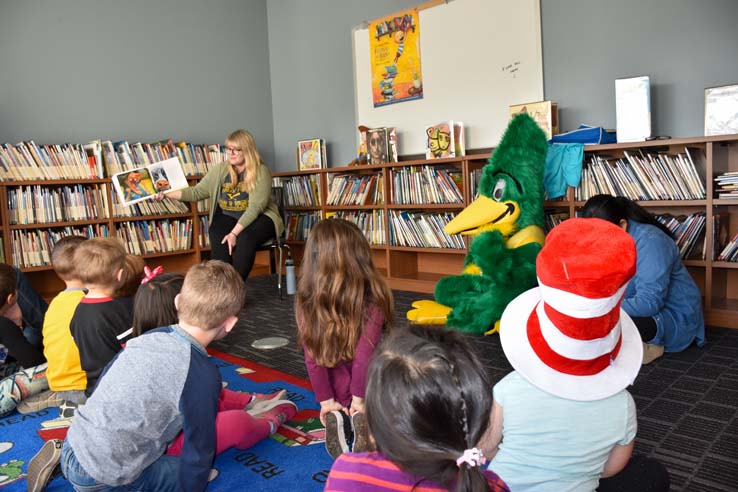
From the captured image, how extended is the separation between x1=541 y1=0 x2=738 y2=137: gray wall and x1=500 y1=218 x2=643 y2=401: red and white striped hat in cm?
282

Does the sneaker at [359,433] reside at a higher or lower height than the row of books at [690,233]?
lower

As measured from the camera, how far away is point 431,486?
777mm

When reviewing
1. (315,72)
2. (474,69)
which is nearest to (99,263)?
(474,69)

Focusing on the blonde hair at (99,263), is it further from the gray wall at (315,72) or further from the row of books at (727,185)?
the gray wall at (315,72)

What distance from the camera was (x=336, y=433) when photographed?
170cm

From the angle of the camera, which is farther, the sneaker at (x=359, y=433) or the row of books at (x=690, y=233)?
the row of books at (x=690, y=233)

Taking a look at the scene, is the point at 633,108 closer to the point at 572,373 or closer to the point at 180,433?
the point at 572,373

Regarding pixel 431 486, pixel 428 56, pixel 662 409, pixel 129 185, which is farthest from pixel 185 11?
pixel 431 486

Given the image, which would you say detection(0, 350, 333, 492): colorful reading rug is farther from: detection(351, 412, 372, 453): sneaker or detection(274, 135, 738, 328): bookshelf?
detection(274, 135, 738, 328): bookshelf

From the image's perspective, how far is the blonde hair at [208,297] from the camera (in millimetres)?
1520

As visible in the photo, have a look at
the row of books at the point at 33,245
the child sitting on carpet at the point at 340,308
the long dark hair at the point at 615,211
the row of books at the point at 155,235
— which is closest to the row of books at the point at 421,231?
the long dark hair at the point at 615,211

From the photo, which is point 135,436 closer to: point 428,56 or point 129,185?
point 129,185

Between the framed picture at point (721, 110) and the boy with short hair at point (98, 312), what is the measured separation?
2.98 meters

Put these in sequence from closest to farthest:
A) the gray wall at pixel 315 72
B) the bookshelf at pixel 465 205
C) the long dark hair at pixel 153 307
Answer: the long dark hair at pixel 153 307 → the bookshelf at pixel 465 205 → the gray wall at pixel 315 72
